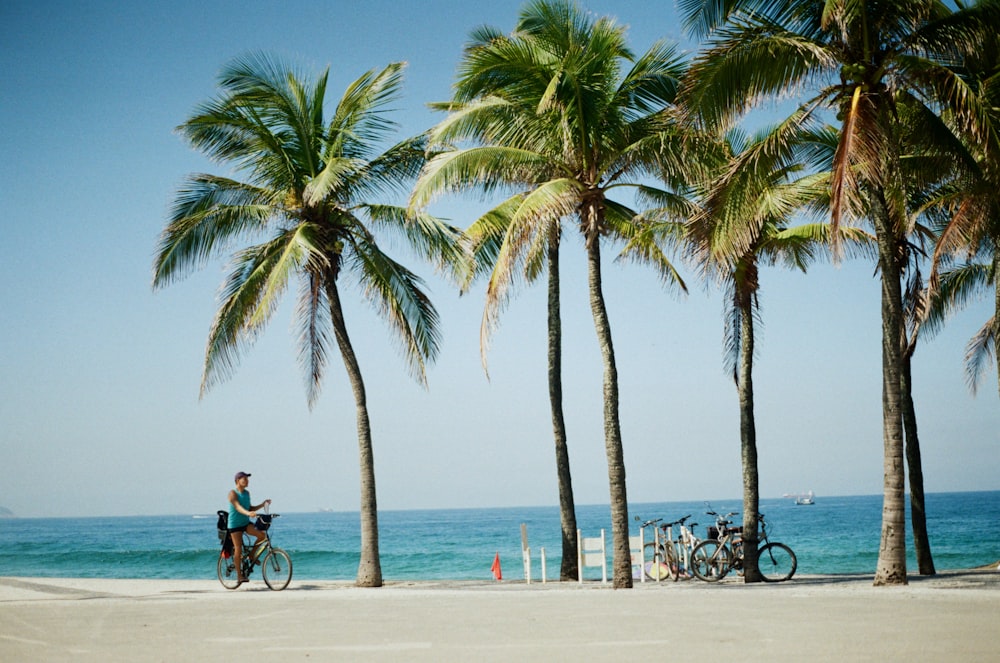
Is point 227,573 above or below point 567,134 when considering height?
below

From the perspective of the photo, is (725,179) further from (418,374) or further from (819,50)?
(418,374)

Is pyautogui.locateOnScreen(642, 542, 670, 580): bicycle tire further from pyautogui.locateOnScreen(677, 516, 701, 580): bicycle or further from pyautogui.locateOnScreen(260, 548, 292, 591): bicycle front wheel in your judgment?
pyautogui.locateOnScreen(260, 548, 292, 591): bicycle front wheel

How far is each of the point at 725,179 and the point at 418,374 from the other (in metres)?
7.35

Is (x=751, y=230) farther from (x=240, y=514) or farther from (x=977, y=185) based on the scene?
(x=240, y=514)

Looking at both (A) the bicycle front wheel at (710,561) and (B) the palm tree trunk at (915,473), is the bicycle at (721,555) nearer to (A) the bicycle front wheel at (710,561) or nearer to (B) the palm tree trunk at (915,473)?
(A) the bicycle front wheel at (710,561)

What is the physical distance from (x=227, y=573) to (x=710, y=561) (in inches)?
352

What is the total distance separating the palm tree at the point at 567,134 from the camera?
17.0 metres

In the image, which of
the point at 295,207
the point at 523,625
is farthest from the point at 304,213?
the point at 523,625

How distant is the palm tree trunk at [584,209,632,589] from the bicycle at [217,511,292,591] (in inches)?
224

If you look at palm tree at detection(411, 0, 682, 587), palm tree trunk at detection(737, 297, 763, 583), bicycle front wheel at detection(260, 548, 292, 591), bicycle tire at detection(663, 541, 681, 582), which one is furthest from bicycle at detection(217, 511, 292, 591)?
palm tree trunk at detection(737, 297, 763, 583)

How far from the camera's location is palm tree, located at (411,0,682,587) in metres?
17.0

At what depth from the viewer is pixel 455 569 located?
1886 inches

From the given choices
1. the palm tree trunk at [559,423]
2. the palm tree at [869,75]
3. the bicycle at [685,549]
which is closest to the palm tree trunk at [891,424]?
the palm tree at [869,75]

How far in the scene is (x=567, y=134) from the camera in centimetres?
1734
